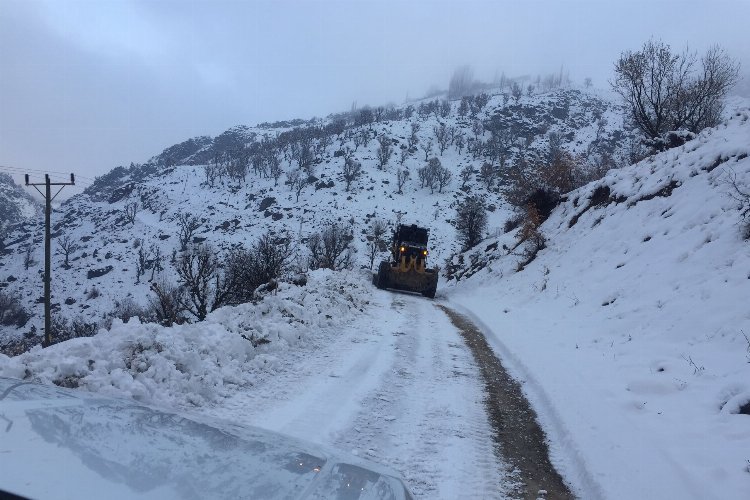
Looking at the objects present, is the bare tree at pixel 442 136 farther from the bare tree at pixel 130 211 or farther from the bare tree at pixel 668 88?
the bare tree at pixel 668 88

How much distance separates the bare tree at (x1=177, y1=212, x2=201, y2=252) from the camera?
3816 inches

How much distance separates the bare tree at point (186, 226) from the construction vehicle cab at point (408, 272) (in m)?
77.0

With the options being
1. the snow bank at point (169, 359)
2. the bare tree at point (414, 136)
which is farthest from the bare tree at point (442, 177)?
the snow bank at point (169, 359)

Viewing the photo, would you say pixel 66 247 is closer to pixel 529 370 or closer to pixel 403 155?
pixel 403 155

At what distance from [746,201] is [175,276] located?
9000cm

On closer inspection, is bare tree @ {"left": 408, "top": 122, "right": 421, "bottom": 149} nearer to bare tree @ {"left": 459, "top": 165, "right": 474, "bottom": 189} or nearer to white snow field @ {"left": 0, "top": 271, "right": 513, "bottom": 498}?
bare tree @ {"left": 459, "top": 165, "right": 474, "bottom": 189}

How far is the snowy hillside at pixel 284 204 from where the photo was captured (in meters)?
88.4

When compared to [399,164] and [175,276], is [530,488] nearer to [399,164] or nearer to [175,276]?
[175,276]

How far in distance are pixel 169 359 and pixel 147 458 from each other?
13.3ft

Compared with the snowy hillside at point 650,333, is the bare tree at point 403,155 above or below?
above

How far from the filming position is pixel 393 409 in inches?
219

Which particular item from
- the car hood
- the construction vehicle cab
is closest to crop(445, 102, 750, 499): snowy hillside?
the car hood

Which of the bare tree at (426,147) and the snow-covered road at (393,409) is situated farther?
the bare tree at (426,147)

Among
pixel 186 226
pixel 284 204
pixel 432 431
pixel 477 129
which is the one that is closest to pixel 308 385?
pixel 432 431
